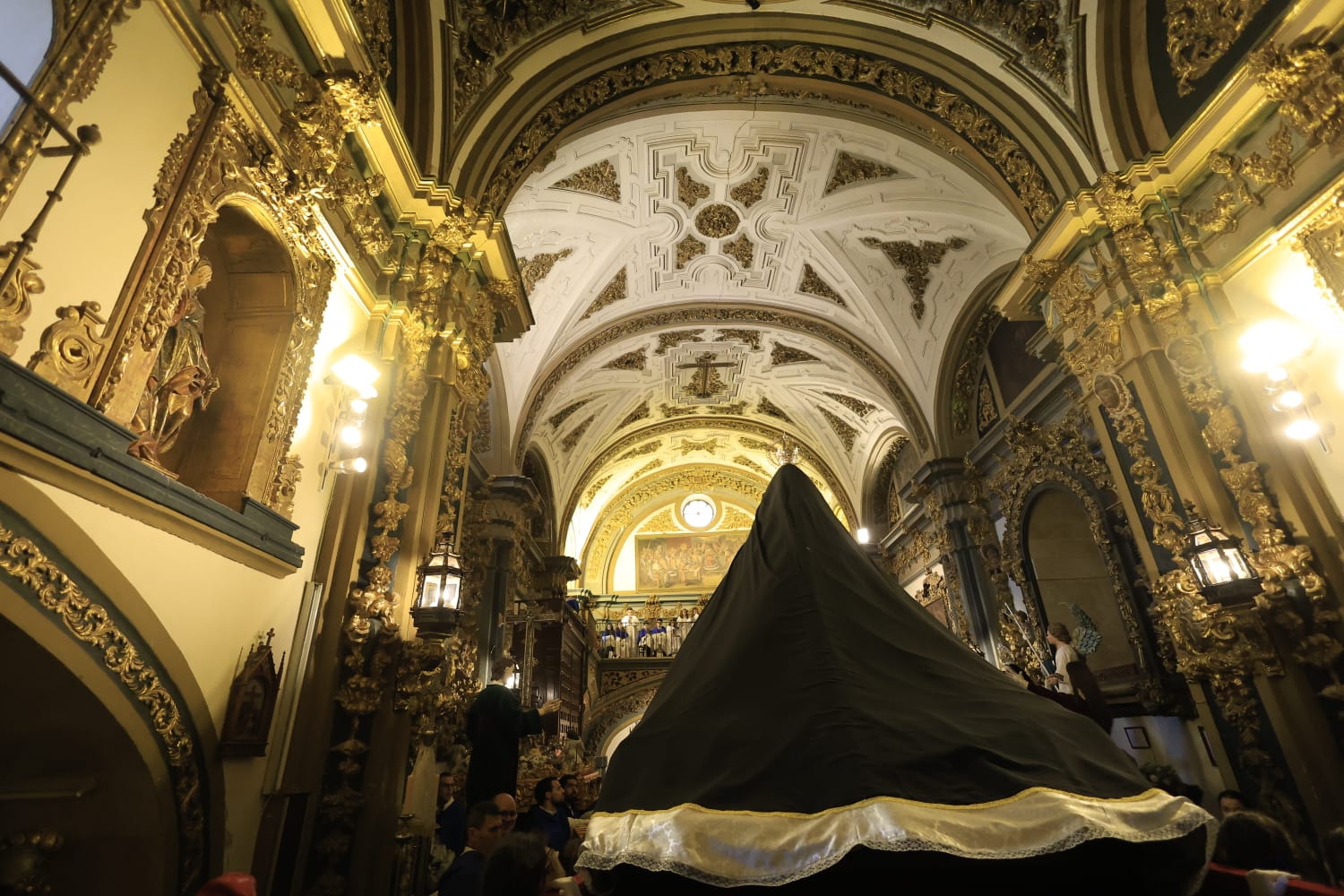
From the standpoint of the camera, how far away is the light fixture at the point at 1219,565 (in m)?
4.27

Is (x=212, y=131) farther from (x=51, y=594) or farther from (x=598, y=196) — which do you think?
(x=598, y=196)

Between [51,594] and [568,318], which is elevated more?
[568,318]

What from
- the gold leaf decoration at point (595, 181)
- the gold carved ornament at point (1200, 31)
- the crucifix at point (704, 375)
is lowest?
the gold carved ornament at point (1200, 31)

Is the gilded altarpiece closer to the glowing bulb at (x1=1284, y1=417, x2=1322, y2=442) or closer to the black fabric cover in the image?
the black fabric cover

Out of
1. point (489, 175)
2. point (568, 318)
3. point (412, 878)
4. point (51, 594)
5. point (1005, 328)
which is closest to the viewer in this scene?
point (51, 594)

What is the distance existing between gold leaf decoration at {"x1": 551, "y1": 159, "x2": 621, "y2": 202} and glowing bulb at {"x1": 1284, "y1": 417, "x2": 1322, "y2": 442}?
7.42 metres

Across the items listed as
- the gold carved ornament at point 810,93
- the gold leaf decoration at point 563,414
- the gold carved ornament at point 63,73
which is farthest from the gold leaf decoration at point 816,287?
the gold carved ornament at point 63,73

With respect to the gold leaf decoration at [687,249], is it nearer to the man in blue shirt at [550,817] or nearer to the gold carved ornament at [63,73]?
the man in blue shirt at [550,817]

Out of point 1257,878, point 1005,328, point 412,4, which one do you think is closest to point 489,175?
point 412,4

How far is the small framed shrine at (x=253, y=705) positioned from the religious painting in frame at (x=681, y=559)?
15827 millimetres

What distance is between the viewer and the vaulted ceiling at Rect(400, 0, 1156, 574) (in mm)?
6316

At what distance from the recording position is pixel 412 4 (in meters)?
5.49

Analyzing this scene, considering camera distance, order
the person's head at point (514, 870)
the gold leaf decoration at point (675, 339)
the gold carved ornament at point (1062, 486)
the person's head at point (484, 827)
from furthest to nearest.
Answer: the gold leaf decoration at point (675, 339)
the gold carved ornament at point (1062, 486)
the person's head at point (484, 827)
the person's head at point (514, 870)

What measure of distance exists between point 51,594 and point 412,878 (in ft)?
9.46
